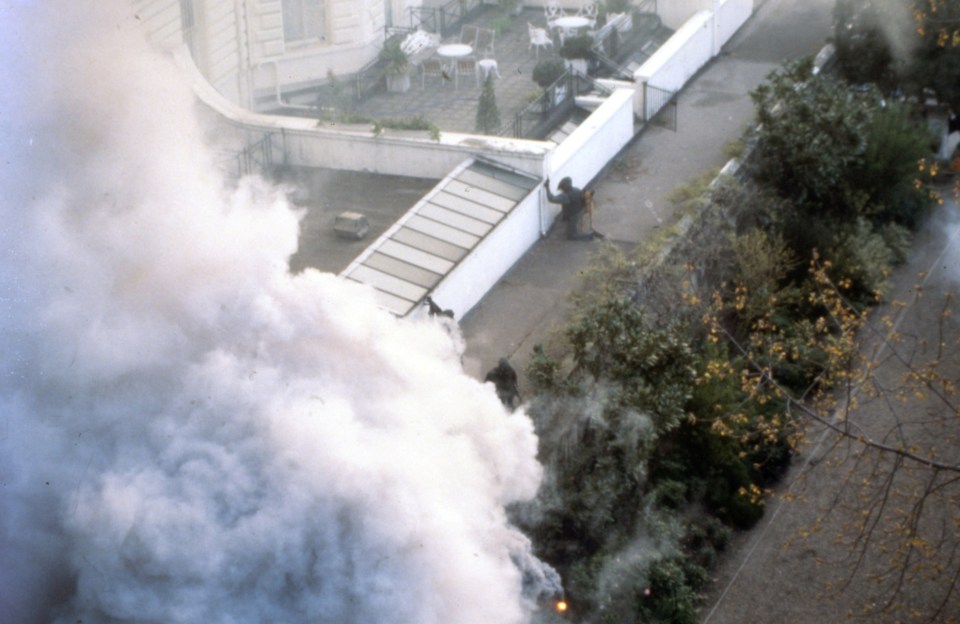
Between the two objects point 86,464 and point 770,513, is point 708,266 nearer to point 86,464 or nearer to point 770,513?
point 770,513

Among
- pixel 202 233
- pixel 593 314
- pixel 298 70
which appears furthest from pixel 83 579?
pixel 298 70

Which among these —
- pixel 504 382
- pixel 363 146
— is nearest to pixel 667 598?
pixel 504 382

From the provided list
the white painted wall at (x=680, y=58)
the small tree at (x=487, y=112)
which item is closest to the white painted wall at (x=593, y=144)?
the white painted wall at (x=680, y=58)

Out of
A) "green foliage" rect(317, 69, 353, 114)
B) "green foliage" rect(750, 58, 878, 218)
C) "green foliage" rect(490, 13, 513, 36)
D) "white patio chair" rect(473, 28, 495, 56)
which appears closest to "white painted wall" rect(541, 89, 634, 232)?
"green foliage" rect(750, 58, 878, 218)

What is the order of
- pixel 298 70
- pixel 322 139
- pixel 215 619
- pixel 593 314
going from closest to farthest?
1. pixel 215 619
2. pixel 593 314
3. pixel 322 139
4. pixel 298 70

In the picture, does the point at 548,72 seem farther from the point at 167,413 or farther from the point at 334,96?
the point at 167,413
